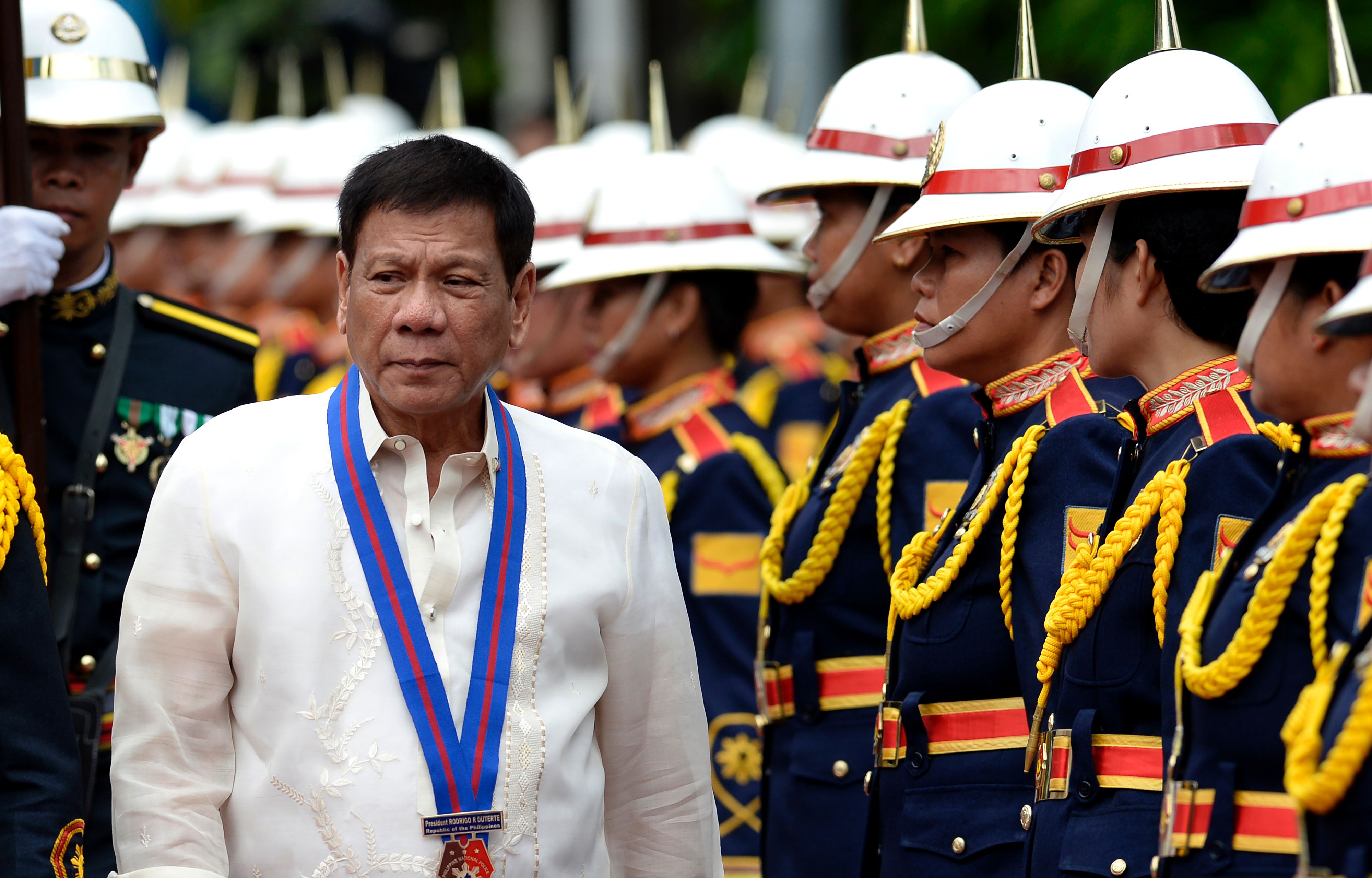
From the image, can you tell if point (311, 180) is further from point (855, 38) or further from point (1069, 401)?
A: point (1069, 401)

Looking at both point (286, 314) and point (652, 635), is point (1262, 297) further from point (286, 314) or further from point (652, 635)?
point (286, 314)

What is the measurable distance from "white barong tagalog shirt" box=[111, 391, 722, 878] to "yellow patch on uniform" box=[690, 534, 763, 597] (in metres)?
2.19

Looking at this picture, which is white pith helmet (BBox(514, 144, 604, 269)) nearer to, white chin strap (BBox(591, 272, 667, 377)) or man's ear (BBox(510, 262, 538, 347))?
white chin strap (BBox(591, 272, 667, 377))

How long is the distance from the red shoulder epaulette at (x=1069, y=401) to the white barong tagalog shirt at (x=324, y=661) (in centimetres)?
116

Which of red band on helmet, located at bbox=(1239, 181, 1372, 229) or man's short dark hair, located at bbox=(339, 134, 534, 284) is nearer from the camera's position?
red band on helmet, located at bbox=(1239, 181, 1372, 229)

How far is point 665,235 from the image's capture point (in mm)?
6707

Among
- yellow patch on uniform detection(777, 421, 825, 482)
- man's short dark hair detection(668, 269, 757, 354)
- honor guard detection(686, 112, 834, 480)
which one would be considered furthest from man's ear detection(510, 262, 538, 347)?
yellow patch on uniform detection(777, 421, 825, 482)

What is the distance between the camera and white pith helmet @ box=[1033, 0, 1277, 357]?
12.9ft

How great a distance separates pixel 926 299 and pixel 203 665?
82.8 inches

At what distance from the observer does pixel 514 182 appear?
12.6ft

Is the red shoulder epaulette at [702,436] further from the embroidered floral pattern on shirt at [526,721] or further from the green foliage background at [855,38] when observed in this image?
the green foliage background at [855,38]

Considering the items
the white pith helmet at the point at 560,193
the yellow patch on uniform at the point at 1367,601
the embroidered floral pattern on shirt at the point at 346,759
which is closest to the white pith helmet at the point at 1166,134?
the yellow patch on uniform at the point at 1367,601

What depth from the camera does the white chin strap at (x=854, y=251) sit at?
5.48 meters

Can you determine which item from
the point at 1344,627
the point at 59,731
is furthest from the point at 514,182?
the point at 1344,627
